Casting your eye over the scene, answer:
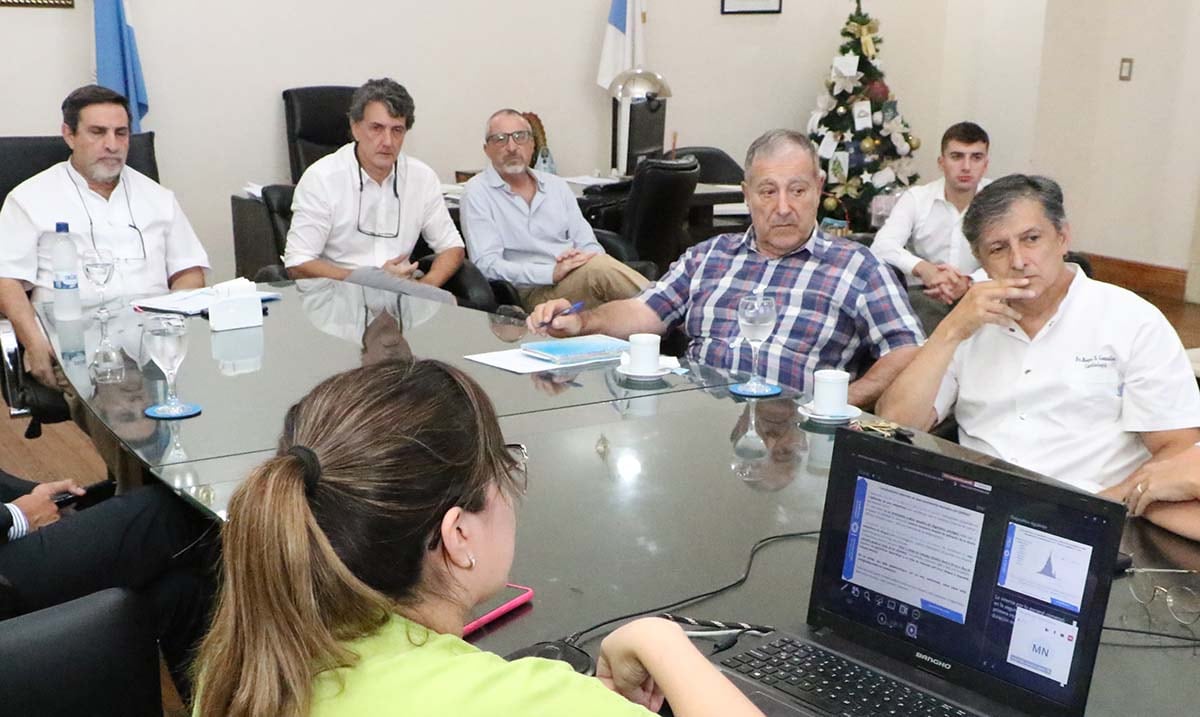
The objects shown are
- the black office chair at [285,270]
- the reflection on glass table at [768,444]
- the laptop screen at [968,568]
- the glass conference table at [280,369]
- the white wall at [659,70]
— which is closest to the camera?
the laptop screen at [968,568]

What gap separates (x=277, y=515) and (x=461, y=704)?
21 cm

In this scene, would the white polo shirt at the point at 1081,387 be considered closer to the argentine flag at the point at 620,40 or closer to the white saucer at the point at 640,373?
the white saucer at the point at 640,373

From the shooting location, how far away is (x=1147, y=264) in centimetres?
702

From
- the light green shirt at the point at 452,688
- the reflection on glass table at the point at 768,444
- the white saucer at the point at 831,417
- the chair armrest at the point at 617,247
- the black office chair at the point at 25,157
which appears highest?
the black office chair at the point at 25,157

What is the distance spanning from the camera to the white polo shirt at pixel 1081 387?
2.18m

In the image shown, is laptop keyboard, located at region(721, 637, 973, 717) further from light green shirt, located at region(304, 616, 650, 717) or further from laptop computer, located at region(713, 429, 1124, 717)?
light green shirt, located at region(304, 616, 650, 717)

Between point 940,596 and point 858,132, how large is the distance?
6282 mm

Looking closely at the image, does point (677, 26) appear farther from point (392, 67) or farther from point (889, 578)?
point (889, 578)

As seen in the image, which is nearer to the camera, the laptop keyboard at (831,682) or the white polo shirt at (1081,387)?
the laptop keyboard at (831,682)

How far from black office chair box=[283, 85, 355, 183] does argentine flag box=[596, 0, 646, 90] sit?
1.57 meters

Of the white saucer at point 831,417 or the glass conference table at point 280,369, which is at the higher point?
the white saucer at point 831,417

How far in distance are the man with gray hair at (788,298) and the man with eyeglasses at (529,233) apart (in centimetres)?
129

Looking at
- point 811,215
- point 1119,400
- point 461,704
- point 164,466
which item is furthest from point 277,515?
point 811,215

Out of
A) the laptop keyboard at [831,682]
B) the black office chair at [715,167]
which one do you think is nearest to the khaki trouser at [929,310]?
the black office chair at [715,167]
